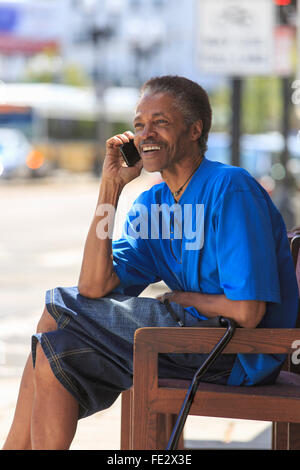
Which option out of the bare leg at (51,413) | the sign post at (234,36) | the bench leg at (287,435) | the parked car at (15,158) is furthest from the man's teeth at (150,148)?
the parked car at (15,158)

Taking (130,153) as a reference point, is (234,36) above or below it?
above

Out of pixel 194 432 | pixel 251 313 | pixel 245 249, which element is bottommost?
pixel 194 432

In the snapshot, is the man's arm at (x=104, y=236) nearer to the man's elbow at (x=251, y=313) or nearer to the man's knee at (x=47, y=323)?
the man's knee at (x=47, y=323)

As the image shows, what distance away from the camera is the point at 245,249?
2645 mm

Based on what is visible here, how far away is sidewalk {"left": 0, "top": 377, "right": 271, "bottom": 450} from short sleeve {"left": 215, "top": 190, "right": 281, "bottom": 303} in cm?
160

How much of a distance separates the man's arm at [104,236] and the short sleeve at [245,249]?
0.43m

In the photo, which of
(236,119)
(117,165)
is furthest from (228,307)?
(236,119)

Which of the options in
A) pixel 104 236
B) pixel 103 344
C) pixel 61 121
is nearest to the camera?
pixel 103 344

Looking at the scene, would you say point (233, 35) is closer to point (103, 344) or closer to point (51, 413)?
point (103, 344)

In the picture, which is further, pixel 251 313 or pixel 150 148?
pixel 150 148

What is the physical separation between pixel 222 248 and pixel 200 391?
1.43ft
